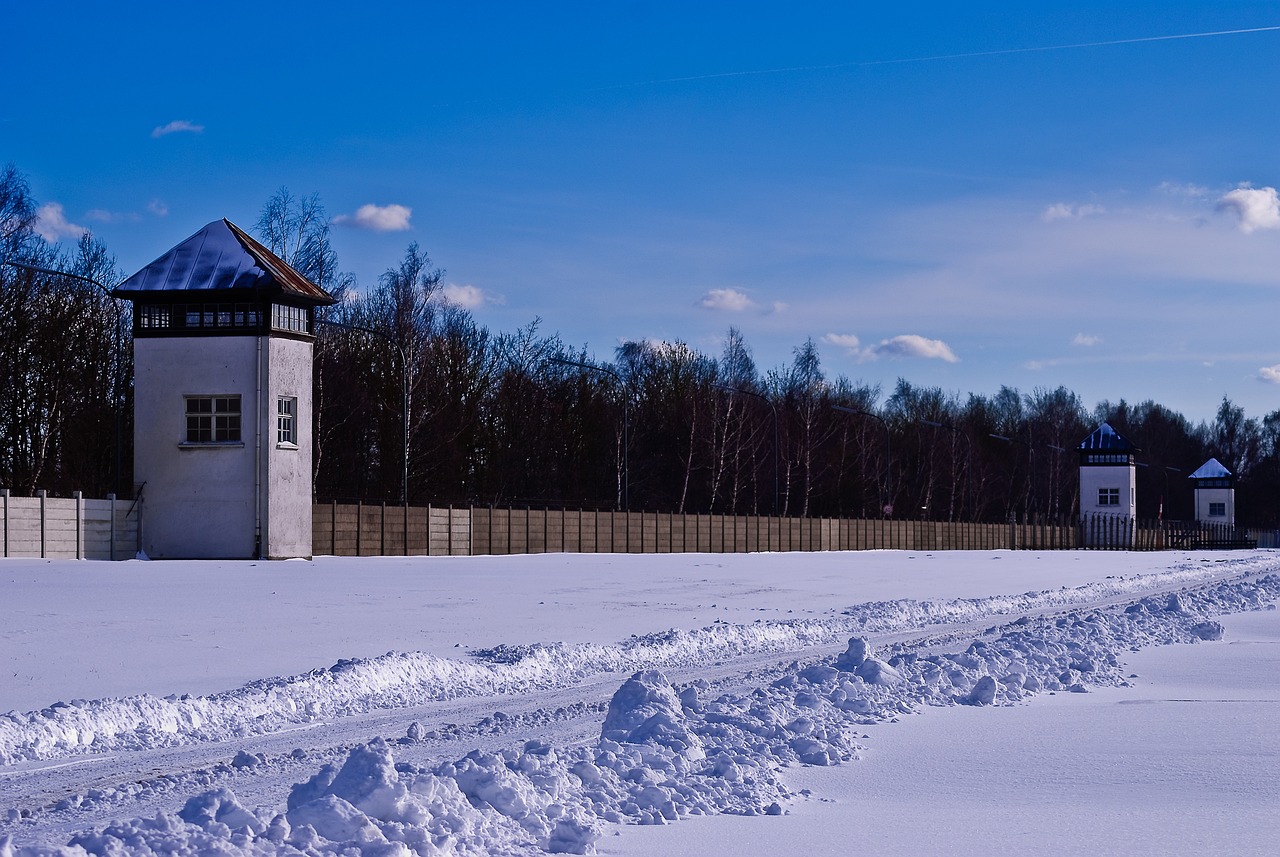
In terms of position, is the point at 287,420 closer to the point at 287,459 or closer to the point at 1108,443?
the point at 287,459

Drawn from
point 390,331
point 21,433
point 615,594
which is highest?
point 390,331

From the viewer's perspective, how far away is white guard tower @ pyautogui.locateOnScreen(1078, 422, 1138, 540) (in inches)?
4060

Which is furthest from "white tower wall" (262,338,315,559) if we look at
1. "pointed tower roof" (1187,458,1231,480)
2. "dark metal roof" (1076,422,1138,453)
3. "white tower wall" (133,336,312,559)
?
"pointed tower roof" (1187,458,1231,480)

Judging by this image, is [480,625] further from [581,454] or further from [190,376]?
[581,454]

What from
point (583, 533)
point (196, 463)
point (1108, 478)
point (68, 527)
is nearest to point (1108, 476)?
point (1108, 478)

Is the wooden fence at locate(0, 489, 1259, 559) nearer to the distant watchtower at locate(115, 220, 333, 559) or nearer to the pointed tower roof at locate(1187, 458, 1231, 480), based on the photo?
the distant watchtower at locate(115, 220, 333, 559)

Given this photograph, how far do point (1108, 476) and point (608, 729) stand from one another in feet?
330

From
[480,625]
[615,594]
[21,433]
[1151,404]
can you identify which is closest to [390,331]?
[21,433]

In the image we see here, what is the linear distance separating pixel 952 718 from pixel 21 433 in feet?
150

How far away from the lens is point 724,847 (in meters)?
6.53

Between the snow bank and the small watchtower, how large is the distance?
287 feet

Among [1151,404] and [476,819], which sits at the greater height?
[1151,404]

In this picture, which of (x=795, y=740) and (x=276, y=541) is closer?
(x=795, y=740)

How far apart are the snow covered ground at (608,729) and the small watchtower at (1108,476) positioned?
85.1 meters
